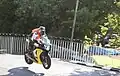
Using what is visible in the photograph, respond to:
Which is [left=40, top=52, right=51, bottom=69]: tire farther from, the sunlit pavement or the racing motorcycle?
the sunlit pavement

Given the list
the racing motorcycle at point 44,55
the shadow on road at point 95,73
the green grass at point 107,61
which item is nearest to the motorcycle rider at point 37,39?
the racing motorcycle at point 44,55

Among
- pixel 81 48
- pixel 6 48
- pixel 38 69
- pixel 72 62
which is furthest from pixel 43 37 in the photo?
pixel 6 48

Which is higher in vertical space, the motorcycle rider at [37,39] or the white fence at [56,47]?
the motorcycle rider at [37,39]

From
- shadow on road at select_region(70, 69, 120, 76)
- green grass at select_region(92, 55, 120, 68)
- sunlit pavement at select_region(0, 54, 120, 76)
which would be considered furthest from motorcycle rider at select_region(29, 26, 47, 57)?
green grass at select_region(92, 55, 120, 68)

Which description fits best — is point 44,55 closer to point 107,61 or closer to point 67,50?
point 67,50

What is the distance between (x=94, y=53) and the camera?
1273 cm

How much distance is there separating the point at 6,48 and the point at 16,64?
289 cm

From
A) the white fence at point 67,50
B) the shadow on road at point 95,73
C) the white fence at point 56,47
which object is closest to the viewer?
the shadow on road at point 95,73

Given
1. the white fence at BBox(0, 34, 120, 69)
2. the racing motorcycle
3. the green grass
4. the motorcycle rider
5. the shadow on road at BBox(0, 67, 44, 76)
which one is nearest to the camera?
the shadow on road at BBox(0, 67, 44, 76)

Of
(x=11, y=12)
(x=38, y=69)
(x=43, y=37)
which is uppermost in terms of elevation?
(x=11, y=12)

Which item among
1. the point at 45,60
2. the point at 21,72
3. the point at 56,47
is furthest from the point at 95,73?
the point at 56,47

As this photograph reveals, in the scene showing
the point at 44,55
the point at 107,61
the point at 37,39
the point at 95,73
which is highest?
the point at 37,39

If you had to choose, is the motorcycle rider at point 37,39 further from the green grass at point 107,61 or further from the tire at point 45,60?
the green grass at point 107,61

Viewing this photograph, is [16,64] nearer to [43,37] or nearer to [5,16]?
[43,37]
